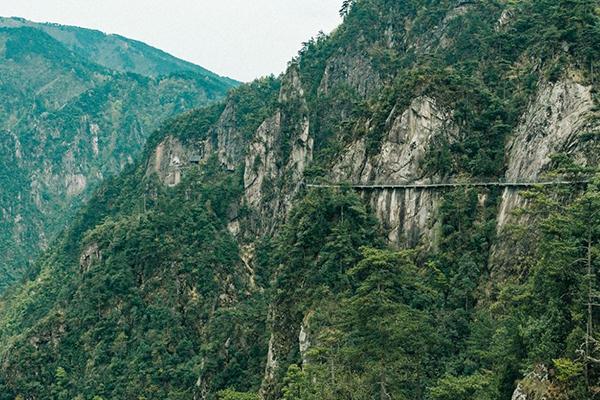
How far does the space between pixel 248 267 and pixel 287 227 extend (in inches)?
1056

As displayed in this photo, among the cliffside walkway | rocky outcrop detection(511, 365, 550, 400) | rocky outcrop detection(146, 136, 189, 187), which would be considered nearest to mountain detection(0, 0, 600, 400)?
rocky outcrop detection(511, 365, 550, 400)

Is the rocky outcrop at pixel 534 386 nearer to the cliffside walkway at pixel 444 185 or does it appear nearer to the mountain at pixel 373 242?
the mountain at pixel 373 242

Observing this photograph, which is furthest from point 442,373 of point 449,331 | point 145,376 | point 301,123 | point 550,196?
point 301,123

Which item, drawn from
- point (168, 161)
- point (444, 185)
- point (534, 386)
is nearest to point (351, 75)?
point (168, 161)

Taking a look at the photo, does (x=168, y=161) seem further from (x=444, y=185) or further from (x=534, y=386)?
(x=534, y=386)

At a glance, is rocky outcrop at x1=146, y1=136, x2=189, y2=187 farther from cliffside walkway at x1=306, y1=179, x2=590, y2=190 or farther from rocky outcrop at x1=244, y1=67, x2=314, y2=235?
cliffside walkway at x1=306, y1=179, x2=590, y2=190

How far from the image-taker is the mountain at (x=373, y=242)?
35.8m

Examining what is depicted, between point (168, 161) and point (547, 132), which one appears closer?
point (547, 132)

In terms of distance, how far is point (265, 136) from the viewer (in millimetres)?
96312

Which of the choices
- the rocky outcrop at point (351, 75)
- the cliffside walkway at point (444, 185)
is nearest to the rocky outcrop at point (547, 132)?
the cliffside walkway at point (444, 185)

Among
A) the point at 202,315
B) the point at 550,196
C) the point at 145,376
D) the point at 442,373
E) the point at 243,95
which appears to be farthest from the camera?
the point at 243,95

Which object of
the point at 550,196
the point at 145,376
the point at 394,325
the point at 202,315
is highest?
the point at 550,196

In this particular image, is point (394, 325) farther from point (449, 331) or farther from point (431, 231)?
point (431, 231)

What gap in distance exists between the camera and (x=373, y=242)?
54688mm
